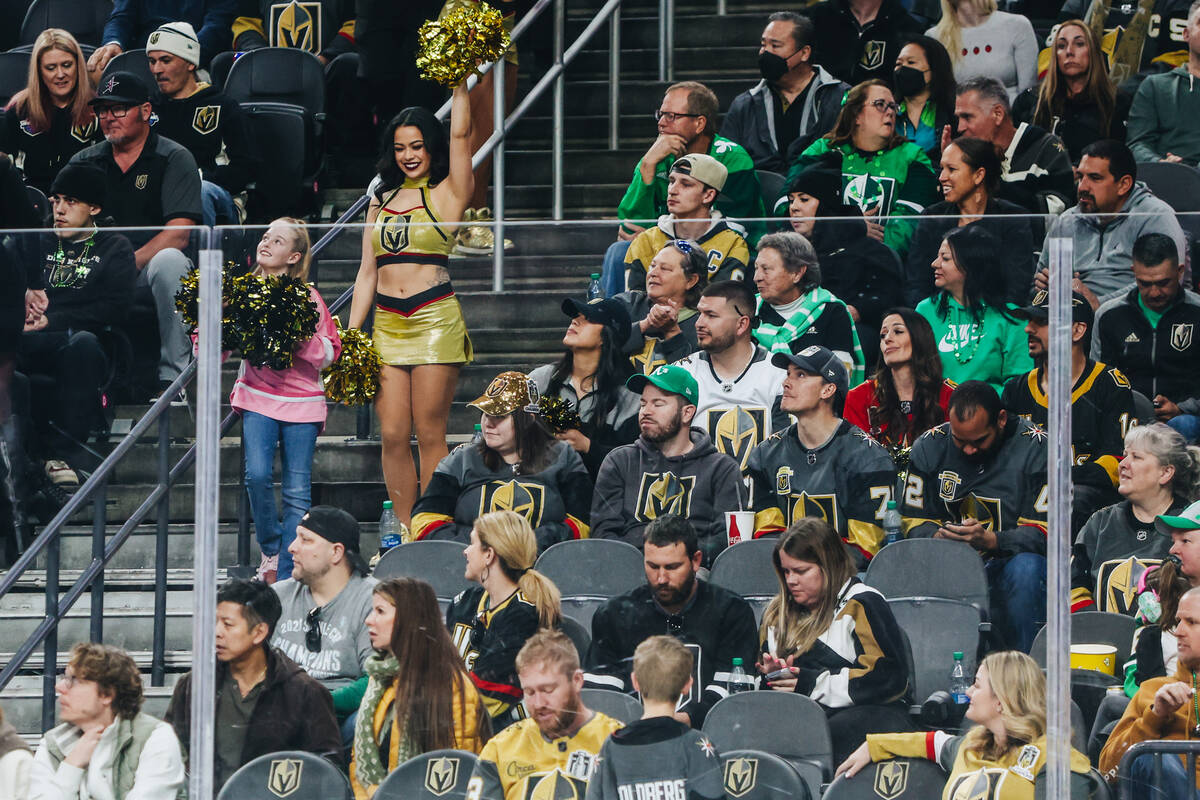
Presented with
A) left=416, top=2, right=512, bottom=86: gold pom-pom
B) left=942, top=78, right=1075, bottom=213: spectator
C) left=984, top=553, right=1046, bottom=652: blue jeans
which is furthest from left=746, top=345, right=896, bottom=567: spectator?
left=942, top=78, right=1075, bottom=213: spectator

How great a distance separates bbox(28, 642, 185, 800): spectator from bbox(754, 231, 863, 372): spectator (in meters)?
1.83

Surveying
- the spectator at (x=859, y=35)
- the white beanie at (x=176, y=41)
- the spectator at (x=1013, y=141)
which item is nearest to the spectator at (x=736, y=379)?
the spectator at (x=1013, y=141)

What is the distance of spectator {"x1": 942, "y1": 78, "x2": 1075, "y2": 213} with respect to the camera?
7824mm

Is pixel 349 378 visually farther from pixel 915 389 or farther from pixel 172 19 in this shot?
pixel 172 19

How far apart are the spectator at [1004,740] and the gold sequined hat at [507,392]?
1.35 meters

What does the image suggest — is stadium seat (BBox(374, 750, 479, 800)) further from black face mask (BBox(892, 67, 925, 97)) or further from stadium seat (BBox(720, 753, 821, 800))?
black face mask (BBox(892, 67, 925, 97))

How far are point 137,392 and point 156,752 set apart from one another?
Result: 0.94 m

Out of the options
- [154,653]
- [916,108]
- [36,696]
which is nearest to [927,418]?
[154,653]

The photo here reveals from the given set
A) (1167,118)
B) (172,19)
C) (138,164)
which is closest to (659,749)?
(138,164)

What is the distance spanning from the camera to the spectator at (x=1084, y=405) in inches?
188

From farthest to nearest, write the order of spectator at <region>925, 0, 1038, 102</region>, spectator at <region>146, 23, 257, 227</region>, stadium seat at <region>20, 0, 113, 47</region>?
stadium seat at <region>20, 0, 113, 47</region>, spectator at <region>146, 23, 257, 227</region>, spectator at <region>925, 0, 1038, 102</region>

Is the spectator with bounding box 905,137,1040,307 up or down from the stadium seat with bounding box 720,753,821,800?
up

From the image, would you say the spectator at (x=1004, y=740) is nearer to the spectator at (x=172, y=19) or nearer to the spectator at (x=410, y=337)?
the spectator at (x=410, y=337)

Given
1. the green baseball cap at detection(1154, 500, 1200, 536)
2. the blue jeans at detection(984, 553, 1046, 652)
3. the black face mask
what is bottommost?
the blue jeans at detection(984, 553, 1046, 652)
